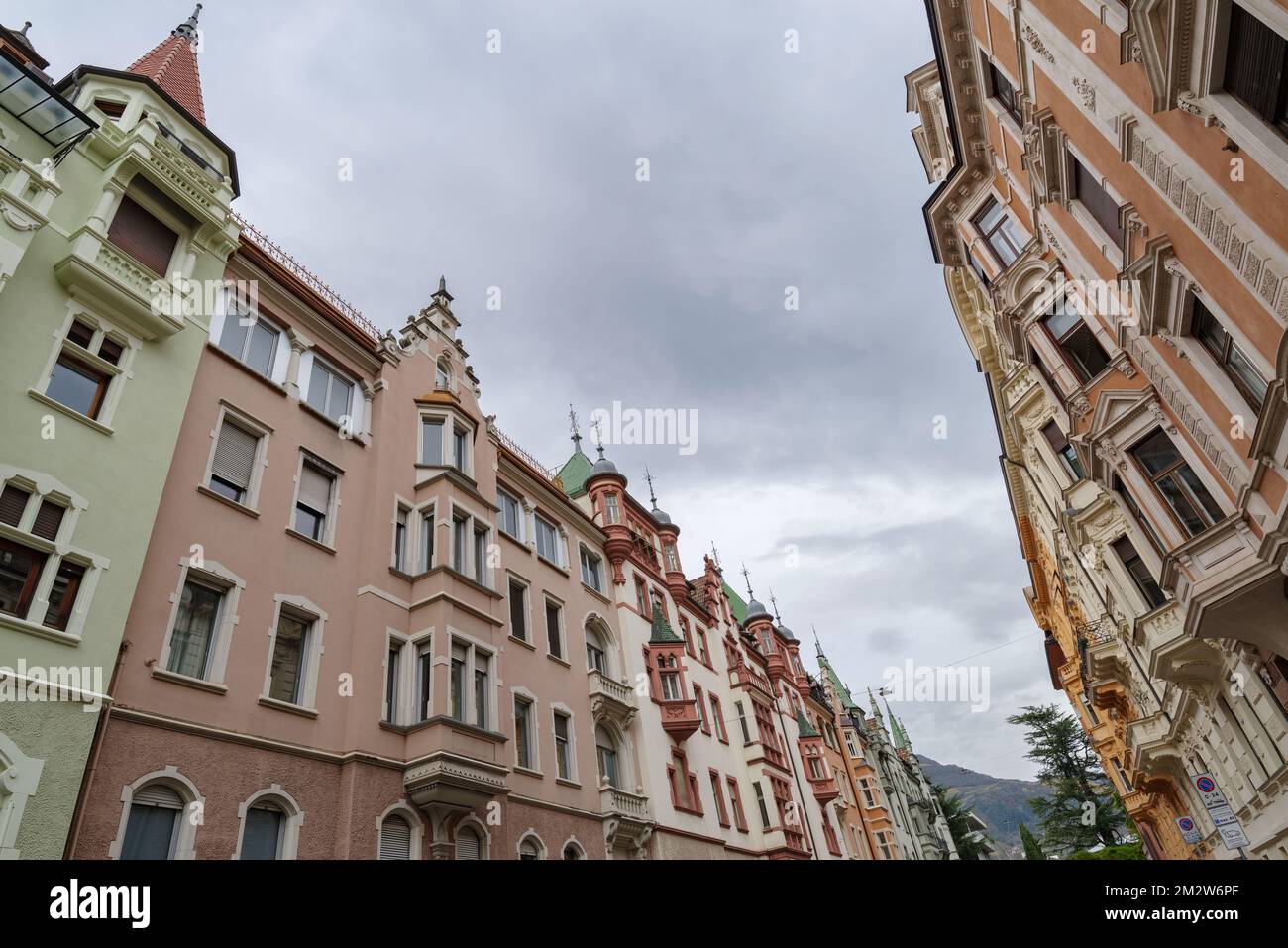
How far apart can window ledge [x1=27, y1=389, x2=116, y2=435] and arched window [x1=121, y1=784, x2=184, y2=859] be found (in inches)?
258

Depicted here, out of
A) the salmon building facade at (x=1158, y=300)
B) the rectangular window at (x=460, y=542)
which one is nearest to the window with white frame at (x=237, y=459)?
the rectangular window at (x=460, y=542)

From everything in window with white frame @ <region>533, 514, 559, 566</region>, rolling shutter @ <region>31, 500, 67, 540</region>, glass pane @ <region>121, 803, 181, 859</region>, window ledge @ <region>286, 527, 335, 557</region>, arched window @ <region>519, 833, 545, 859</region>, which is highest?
window with white frame @ <region>533, 514, 559, 566</region>

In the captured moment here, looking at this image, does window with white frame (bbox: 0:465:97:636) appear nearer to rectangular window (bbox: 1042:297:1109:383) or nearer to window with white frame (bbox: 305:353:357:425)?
window with white frame (bbox: 305:353:357:425)

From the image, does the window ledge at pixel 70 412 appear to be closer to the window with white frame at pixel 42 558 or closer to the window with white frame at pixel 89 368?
the window with white frame at pixel 89 368

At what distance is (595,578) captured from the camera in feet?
105

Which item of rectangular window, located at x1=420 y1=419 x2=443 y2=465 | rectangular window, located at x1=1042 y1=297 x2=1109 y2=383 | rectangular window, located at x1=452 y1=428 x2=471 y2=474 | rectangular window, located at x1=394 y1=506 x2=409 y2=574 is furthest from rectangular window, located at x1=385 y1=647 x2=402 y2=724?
rectangular window, located at x1=1042 y1=297 x2=1109 y2=383

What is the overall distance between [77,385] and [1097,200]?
2103 centimetres

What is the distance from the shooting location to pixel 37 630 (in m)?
11.4

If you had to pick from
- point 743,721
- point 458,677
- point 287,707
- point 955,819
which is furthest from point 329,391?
point 955,819

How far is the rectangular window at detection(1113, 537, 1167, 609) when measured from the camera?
21.5m

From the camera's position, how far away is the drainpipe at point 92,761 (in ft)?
35.8

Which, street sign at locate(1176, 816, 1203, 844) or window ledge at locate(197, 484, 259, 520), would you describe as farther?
window ledge at locate(197, 484, 259, 520)

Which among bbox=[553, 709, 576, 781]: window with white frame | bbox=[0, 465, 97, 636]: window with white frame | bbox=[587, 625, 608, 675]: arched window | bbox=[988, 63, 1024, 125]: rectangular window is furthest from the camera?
bbox=[587, 625, 608, 675]: arched window
